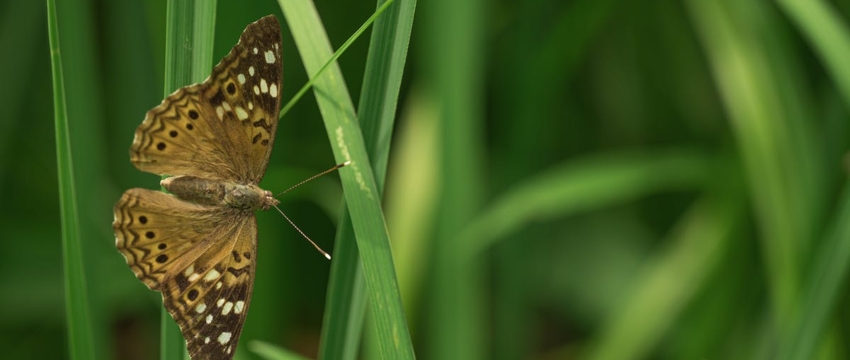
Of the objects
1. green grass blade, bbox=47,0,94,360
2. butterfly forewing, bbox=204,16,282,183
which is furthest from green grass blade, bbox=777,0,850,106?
green grass blade, bbox=47,0,94,360

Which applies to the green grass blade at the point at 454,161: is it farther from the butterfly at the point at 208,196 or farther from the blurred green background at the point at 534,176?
the butterfly at the point at 208,196

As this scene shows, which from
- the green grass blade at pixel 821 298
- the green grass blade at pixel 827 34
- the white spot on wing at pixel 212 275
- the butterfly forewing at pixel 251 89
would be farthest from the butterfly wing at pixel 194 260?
the green grass blade at pixel 827 34

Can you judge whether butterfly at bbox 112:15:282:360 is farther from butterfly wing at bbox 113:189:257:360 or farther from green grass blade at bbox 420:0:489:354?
green grass blade at bbox 420:0:489:354

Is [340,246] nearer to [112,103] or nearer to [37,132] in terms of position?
[112,103]

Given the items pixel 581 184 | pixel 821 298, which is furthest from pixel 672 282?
pixel 821 298

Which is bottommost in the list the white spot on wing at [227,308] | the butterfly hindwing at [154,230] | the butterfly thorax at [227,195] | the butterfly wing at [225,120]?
the white spot on wing at [227,308]

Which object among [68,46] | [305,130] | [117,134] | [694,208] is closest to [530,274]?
[694,208]
